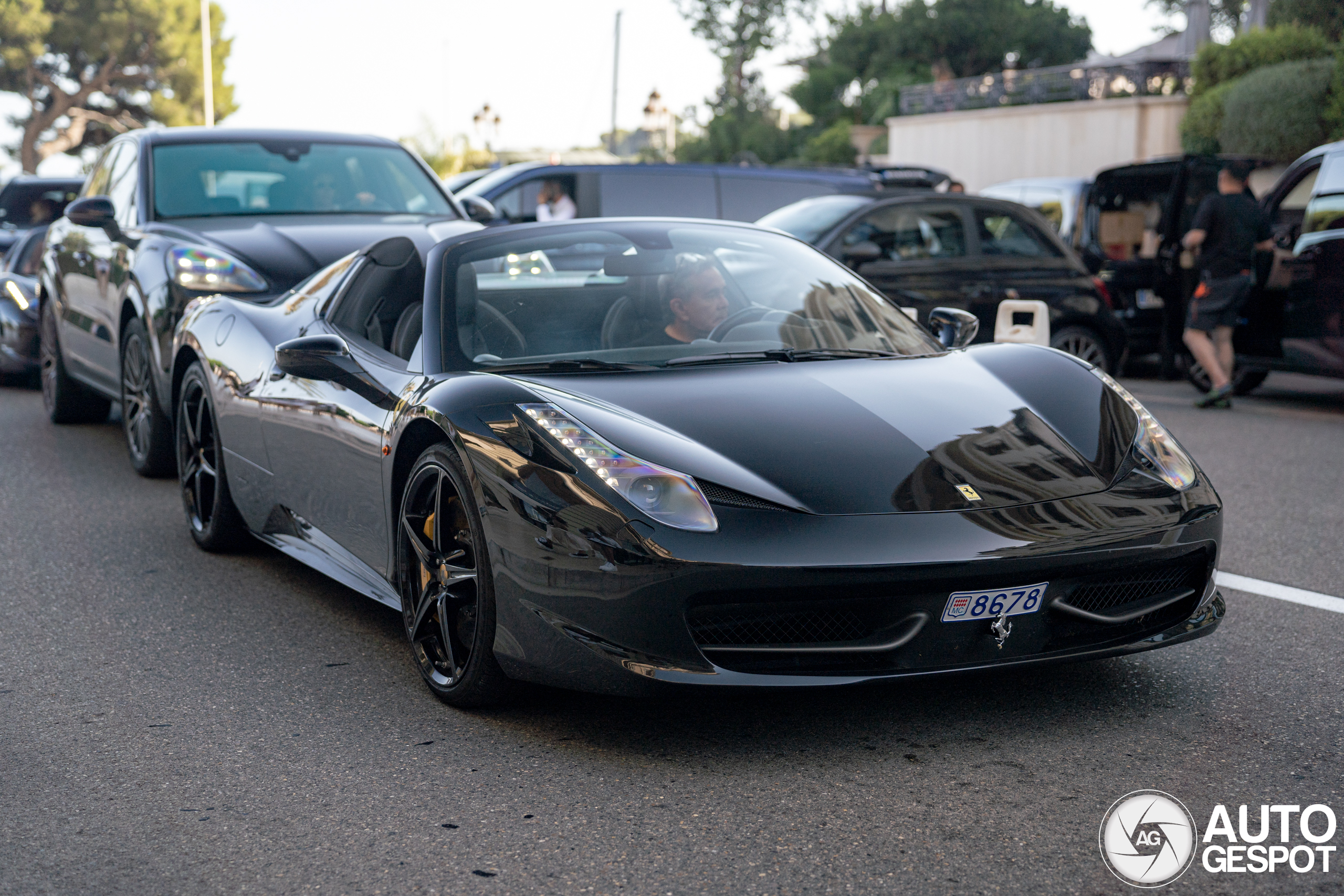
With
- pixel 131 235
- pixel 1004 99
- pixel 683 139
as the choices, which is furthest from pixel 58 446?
pixel 683 139

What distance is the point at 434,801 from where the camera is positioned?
125 inches

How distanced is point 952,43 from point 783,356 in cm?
4040

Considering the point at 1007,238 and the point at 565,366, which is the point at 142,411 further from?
the point at 1007,238

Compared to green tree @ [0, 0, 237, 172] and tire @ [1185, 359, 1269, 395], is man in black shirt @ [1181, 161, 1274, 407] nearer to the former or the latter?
tire @ [1185, 359, 1269, 395]

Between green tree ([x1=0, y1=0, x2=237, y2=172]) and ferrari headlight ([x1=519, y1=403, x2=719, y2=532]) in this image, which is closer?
ferrari headlight ([x1=519, y1=403, x2=719, y2=532])

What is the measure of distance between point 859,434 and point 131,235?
17.5 ft

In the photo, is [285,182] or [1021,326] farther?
[1021,326]

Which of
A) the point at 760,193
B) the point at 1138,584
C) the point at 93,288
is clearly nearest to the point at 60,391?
the point at 93,288

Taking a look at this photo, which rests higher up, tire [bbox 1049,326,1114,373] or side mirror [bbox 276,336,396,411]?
side mirror [bbox 276,336,396,411]

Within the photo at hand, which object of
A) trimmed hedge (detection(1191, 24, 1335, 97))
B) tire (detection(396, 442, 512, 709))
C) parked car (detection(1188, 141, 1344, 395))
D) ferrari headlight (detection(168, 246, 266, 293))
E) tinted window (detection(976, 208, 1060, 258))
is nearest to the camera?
tire (detection(396, 442, 512, 709))

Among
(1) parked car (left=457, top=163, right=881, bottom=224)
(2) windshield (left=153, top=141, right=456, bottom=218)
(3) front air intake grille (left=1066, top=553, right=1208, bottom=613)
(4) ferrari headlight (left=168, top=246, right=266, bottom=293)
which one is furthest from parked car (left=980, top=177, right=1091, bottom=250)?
(3) front air intake grille (left=1066, top=553, right=1208, bottom=613)

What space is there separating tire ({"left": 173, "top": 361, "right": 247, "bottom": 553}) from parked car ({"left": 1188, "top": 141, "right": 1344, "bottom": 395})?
7.25m

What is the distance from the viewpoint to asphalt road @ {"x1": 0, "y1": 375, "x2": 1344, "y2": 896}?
2.82 meters

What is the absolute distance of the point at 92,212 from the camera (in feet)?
25.0
